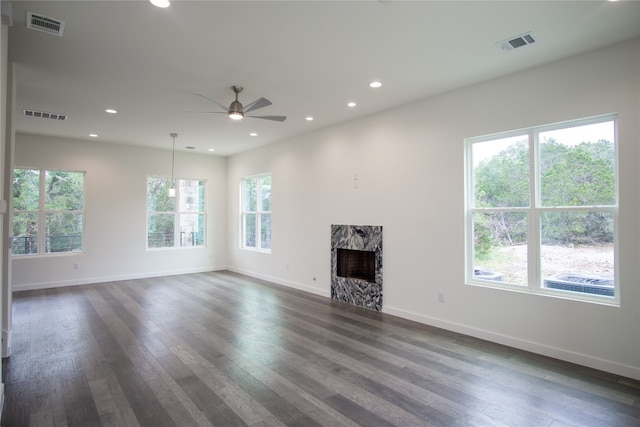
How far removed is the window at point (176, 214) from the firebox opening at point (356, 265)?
14.3 feet

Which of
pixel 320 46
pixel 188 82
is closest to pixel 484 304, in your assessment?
pixel 320 46

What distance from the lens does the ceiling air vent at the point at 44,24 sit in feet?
8.87

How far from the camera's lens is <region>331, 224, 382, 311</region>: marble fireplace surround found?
16.9 feet

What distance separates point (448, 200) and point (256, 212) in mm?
4764

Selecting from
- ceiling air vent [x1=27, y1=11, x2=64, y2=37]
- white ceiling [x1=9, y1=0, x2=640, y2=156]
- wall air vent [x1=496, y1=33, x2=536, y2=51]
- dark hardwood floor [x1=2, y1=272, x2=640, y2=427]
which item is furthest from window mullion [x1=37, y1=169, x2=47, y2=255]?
wall air vent [x1=496, y1=33, x2=536, y2=51]

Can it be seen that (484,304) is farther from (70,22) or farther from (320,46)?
(70,22)

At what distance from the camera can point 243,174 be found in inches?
328

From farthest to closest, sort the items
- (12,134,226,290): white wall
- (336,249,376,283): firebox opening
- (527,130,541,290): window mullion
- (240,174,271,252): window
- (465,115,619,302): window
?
1. (240,174,271,252): window
2. (12,134,226,290): white wall
3. (336,249,376,283): firebox opening
4. (527,130,541,290): window mullion
5. (465,115,619,302): window

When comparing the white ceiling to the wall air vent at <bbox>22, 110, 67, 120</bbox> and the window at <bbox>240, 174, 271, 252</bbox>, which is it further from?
the window at <bbox>240, 174, 271, 252</bbox>

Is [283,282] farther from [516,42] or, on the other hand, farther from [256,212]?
[516,42]

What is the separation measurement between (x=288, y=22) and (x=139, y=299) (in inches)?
198

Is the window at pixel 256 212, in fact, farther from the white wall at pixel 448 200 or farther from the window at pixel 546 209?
the window at pixel 546 209

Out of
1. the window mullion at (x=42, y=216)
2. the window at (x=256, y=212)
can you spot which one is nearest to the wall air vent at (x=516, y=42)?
the window at (x=256, y=212)

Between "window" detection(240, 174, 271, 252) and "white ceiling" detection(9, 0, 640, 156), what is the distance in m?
3.00
